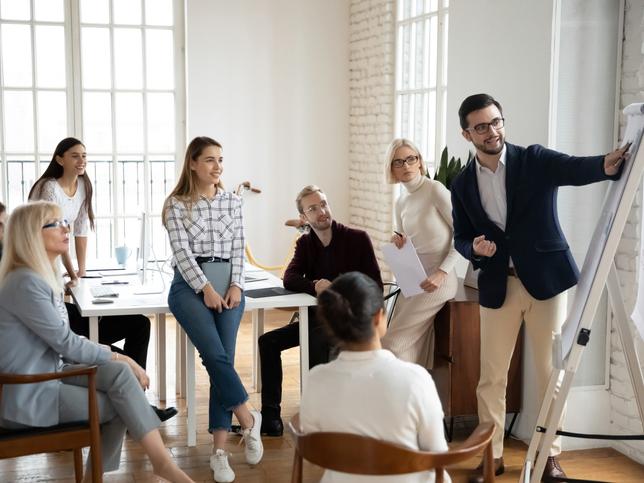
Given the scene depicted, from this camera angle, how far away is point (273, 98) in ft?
25.6

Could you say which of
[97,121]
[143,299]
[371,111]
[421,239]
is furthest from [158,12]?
[421,239]

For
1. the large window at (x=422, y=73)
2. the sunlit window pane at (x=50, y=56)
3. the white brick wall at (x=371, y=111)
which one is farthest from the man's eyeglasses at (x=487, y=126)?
the sunlit window pane at (x=50, y=56)

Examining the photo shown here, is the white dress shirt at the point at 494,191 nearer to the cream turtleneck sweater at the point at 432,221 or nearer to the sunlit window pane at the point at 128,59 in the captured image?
the cream turtleneck sweater at the point at 432,221

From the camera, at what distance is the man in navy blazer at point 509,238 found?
3656 mm

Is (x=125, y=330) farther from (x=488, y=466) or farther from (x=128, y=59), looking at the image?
(x=128, y=59)

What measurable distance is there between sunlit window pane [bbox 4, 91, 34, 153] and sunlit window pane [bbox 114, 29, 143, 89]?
740 millimetres

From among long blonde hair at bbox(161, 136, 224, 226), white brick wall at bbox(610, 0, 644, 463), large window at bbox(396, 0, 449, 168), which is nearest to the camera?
white brick wall at bbox(610, 0, 644, 463)

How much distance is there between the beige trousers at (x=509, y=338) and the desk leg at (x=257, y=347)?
5.29 feet

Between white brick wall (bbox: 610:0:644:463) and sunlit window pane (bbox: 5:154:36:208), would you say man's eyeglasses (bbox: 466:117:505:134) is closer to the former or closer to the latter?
white brick wall (bbox: 610:0:644:463)

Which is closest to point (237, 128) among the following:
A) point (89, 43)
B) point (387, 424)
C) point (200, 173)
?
point (89, 43)

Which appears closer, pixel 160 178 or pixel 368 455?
pixel 368 455

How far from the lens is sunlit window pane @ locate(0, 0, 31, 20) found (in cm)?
701

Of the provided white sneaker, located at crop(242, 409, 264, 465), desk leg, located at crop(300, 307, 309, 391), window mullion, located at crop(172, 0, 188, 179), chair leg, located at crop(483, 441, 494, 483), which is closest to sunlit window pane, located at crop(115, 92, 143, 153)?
window mullion, located at crop(172, 0, 188, 179)

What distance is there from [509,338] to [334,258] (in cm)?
106
